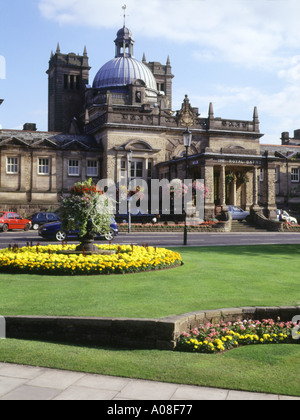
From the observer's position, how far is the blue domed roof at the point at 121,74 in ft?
204

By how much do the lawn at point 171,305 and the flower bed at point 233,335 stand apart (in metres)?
0.26

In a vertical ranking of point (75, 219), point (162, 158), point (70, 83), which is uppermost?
point (70, 83)

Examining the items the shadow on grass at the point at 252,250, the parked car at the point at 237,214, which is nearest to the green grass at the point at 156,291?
the shadow on grass at the point at 252,250

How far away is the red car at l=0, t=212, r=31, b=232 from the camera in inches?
1391

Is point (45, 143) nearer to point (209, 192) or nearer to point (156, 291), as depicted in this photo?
point (209, 192)

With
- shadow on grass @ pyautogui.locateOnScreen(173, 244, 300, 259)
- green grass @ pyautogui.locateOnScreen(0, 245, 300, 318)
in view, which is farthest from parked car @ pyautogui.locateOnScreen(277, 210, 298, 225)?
green grass @ pyautogui.locateOnScreen(0, 245, 300, 318)

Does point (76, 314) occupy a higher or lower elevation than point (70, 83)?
lower

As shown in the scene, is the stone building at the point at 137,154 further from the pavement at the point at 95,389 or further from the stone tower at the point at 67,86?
the pavement at the point at 95,389

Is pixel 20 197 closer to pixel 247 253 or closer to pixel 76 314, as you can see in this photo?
pixel 247 253

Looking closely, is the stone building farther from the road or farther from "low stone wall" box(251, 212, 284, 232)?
the road

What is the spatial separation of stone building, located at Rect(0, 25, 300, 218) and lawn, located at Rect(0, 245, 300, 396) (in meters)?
30.2

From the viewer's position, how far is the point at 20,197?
160 feet

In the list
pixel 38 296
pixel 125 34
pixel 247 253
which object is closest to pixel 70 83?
pixel 125 34

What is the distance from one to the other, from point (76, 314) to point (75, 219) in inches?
311
